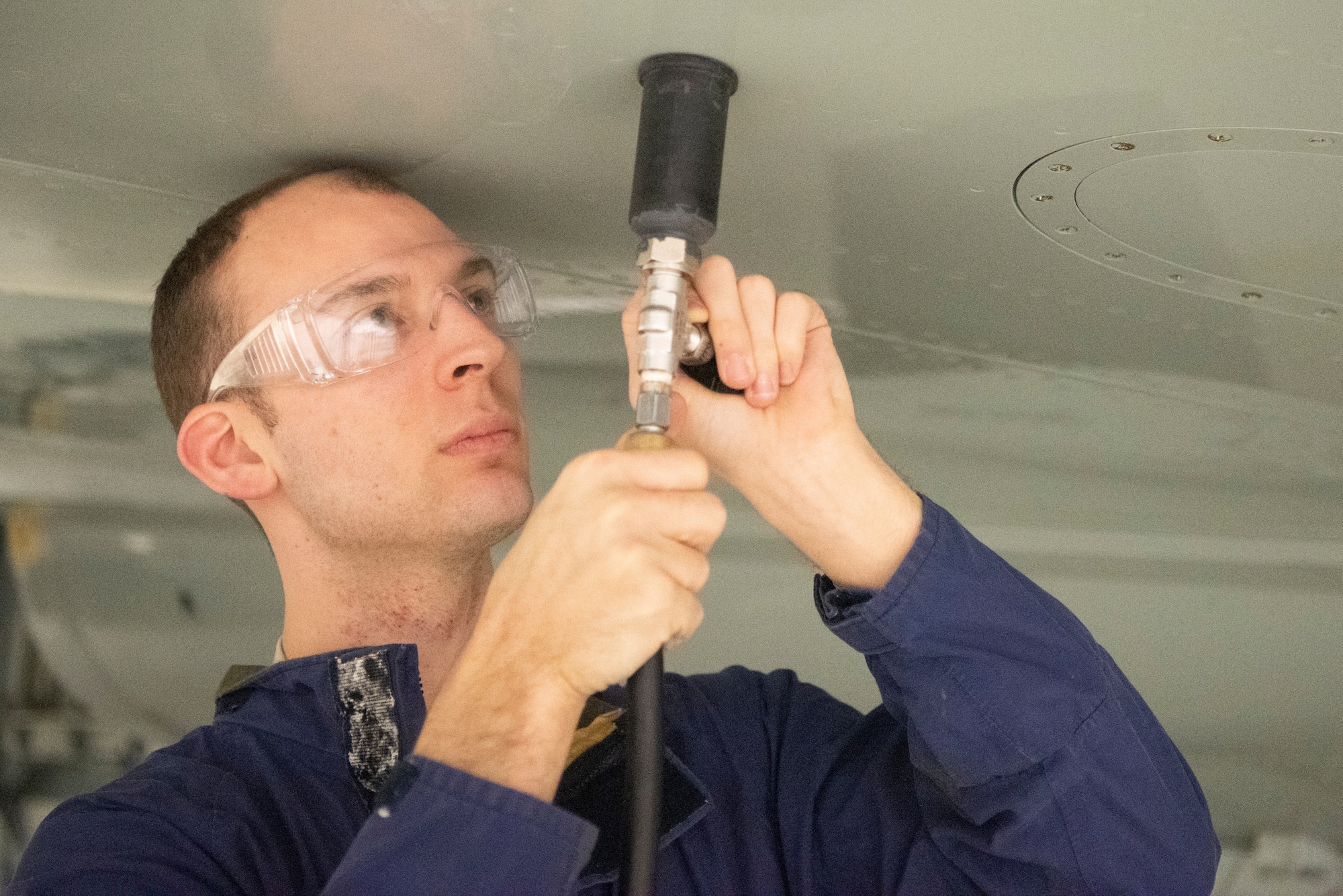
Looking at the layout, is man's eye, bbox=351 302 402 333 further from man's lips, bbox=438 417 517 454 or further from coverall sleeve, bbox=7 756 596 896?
coverall sleeve, bbox=7 756 596 896

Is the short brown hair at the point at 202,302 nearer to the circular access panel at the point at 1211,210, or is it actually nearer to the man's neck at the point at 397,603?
the man's neck at the point at 397,603

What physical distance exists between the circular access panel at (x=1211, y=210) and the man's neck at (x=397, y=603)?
0.61 metres

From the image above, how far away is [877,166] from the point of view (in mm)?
823

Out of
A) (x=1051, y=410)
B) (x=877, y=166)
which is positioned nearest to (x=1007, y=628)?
(x=877, y=166)

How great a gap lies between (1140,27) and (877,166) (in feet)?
0.77

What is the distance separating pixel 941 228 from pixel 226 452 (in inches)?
27.9

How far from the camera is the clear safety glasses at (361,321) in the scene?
1.00 metres

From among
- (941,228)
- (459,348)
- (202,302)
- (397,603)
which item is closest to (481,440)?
(459,348)

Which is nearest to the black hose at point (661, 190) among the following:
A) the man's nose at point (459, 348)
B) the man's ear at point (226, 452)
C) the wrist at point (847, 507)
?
the wrist at point (847, 507)

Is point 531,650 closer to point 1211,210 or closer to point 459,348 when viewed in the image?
point 459,348

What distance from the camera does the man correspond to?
26.3 inches

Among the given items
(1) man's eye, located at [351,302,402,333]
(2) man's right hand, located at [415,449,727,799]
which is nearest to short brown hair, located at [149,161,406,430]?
(1) man's eye, located at [351,302,402,333]

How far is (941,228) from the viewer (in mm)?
908

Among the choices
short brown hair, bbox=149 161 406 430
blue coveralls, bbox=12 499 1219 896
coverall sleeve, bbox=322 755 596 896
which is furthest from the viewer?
short brown hair, bbox=149 161 406 430
